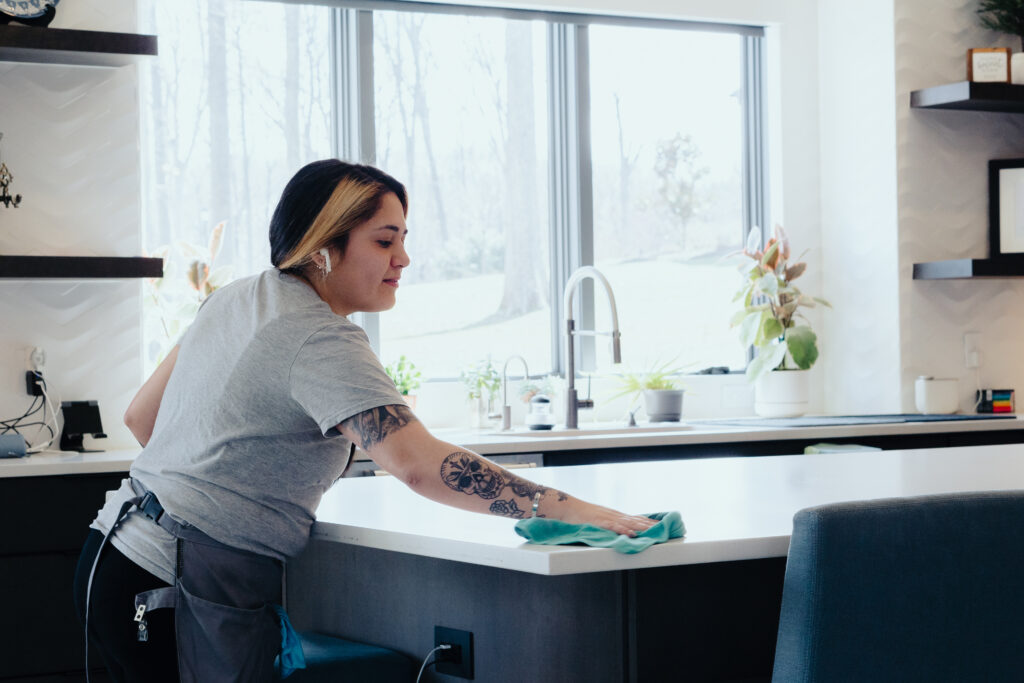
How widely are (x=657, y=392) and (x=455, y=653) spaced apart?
2.54 meters

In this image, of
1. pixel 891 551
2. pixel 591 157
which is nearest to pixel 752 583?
pixel 891 551

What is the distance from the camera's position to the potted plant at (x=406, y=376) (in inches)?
153

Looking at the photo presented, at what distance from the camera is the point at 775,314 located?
14.4 feet

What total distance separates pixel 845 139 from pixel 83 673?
11.2ft

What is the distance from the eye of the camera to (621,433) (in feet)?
12.0

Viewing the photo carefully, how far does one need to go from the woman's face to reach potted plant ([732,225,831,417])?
2.83m

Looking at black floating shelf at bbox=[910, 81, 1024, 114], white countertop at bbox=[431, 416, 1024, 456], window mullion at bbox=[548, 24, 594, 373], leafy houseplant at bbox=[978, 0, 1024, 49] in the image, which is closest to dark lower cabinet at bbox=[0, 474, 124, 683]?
white countertop at bbox=[431, 416, 1024, 456]

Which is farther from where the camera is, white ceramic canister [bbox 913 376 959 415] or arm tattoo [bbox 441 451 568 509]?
white ceramic canister [bbox 913 376 959 415]

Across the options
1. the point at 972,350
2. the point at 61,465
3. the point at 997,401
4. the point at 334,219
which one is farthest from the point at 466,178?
the point at 334,219

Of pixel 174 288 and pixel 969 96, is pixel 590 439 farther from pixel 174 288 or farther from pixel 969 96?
pixel 969 96

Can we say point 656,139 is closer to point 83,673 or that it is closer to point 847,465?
point 847,465

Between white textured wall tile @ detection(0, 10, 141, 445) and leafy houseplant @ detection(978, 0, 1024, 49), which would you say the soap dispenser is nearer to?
white textured wall tile @ detection(0, 10, 141, 445)

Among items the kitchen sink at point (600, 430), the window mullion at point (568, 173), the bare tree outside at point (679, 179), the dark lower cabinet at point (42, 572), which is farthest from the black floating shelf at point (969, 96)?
the dark lower cabinet at point (42, 572)

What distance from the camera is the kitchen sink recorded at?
377 centimetres
